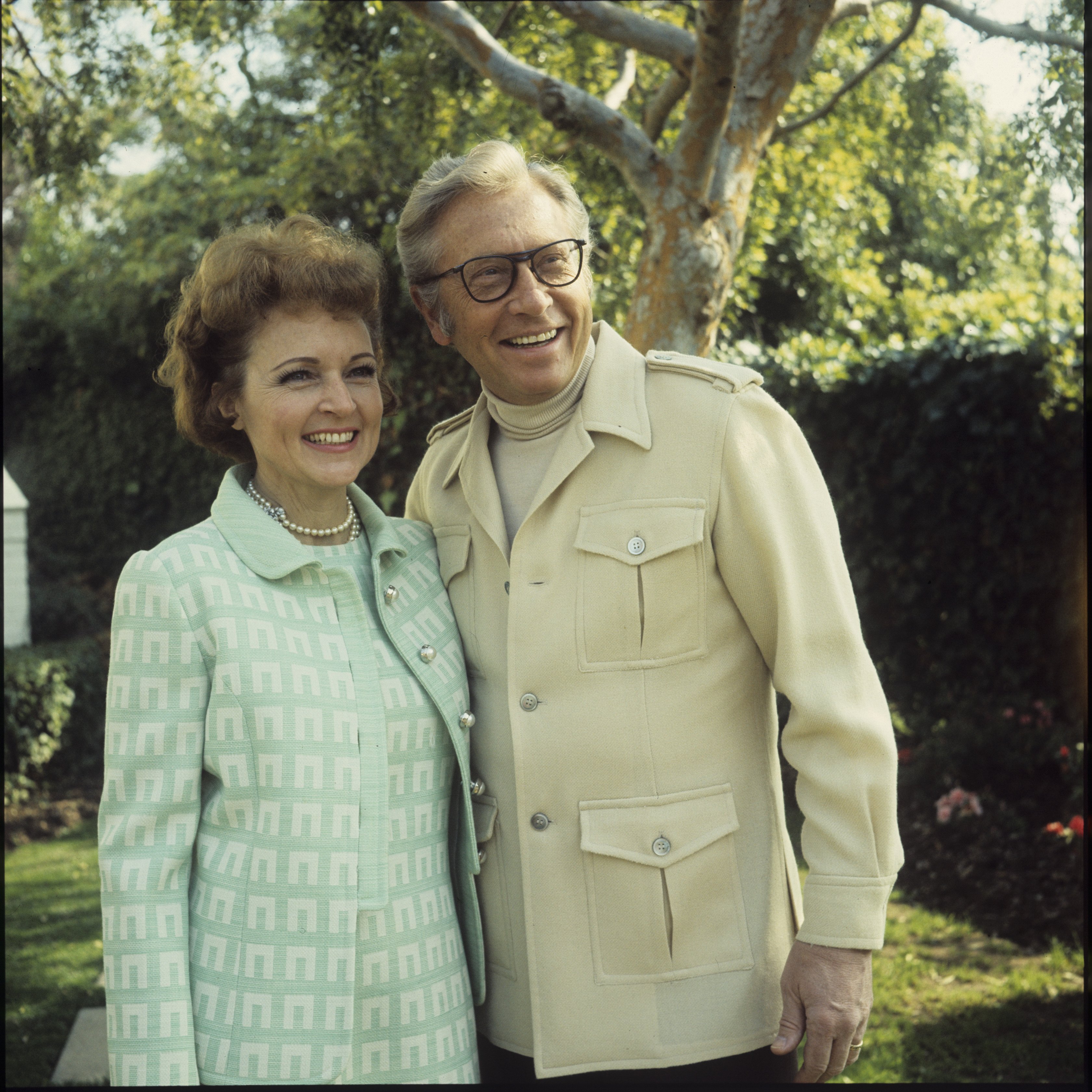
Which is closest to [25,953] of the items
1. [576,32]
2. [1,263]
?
[576,32]

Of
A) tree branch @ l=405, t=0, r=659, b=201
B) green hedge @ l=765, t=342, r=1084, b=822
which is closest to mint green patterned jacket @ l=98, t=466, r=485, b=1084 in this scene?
tree branch @ l=405, t=0, r=659, b=201

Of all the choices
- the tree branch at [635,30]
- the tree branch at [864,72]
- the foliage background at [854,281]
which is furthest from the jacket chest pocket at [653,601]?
the tree branch at [864,72]

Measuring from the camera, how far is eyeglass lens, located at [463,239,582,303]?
5.92 ft

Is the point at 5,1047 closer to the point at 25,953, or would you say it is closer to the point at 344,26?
the point at 25,953

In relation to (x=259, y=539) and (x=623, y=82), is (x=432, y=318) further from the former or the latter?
(x=623, y=82)

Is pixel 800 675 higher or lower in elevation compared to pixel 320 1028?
higher

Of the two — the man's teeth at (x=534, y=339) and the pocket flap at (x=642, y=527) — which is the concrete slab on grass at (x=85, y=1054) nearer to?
the pocket flap at (x=642, y=527)

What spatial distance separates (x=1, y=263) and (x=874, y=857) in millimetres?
10472

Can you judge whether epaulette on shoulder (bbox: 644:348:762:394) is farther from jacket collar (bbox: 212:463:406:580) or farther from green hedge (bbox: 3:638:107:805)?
green hedge (bbox: 3:638:107:805)

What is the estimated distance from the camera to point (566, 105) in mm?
3268

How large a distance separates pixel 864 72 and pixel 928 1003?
3432mm

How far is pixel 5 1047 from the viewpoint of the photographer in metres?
3.45

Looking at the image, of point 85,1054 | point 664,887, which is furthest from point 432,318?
point 85,1054

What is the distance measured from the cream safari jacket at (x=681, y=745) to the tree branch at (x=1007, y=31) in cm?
230
